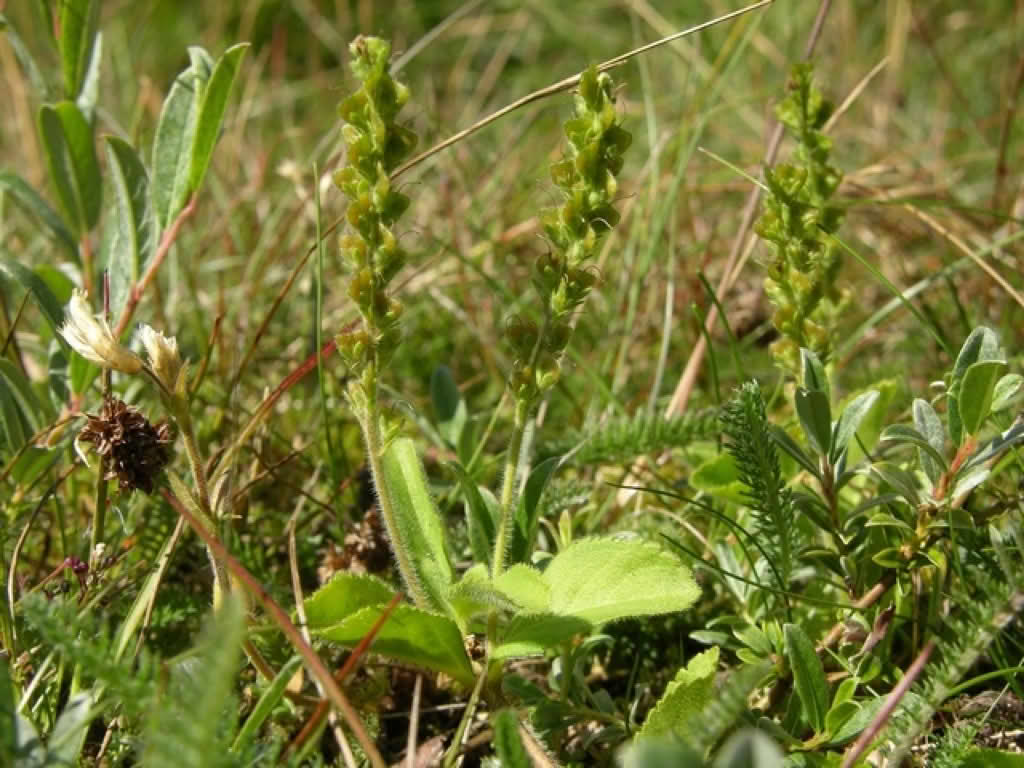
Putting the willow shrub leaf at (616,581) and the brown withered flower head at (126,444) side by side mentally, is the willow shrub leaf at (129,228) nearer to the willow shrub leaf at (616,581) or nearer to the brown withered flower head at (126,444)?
the brown withered flower head at (126,444)

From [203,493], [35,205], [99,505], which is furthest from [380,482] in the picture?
[35,205]

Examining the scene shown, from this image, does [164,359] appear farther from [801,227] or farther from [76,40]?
[76,40]

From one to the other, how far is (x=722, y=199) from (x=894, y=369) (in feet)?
5.32

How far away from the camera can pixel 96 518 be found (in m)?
1.74

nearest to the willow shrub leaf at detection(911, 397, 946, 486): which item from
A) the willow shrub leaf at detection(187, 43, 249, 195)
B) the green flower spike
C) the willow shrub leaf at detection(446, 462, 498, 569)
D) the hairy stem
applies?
the green flower spike

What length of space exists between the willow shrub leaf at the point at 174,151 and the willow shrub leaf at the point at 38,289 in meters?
0.31

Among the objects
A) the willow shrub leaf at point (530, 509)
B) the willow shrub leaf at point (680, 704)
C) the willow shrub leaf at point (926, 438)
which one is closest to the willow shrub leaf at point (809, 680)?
the willow shrub leaf at point (680, 704)

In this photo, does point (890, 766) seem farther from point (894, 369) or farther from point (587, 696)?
point (894, 369)

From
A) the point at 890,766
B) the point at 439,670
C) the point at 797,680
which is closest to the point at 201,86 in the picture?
the point at 439,670

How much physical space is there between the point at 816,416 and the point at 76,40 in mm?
1617

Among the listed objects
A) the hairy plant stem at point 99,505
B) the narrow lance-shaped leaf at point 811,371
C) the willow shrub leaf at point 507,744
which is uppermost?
the hairy plant stem at point 99,505

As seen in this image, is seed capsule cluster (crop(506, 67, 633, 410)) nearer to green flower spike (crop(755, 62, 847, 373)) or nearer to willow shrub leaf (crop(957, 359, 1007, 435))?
green flower spike (crop(755, 62, 847, 373))

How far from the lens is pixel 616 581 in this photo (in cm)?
155

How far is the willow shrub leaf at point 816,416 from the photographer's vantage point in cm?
165
